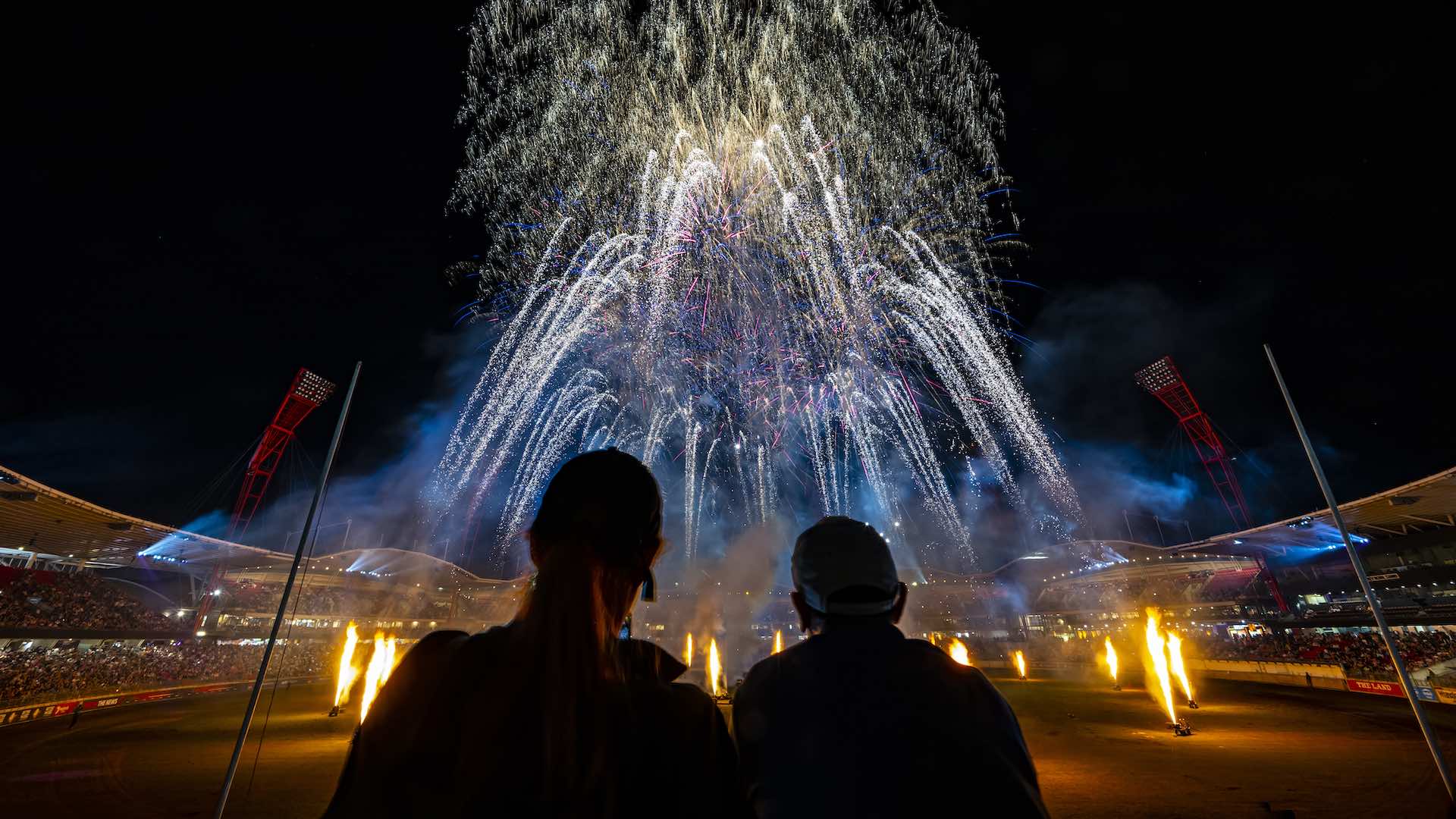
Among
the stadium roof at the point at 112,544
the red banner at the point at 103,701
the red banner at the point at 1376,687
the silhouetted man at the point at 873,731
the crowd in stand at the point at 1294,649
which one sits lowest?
the red banner at the point at 103,701

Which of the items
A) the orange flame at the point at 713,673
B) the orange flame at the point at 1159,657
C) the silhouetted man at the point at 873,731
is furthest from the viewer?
the orange flame at the point at 713,673

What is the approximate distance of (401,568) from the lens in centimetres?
6881

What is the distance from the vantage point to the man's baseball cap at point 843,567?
2357 mm

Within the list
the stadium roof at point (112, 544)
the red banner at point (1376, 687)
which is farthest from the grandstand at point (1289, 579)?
the stadium roof at point (112, 544)

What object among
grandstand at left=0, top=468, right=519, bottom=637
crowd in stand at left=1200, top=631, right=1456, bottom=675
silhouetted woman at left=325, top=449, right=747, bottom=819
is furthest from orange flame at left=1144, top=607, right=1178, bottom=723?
silhouetted woman at left=325, top=449, right=747, bottom=819

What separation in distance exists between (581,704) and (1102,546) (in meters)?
69.8

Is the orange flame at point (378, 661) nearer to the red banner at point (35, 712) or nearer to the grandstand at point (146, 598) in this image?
the grandstand at point (146, 598)

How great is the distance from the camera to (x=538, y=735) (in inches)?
48.4

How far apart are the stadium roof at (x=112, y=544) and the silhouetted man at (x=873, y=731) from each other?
38486 mm

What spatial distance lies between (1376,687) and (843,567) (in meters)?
43.8

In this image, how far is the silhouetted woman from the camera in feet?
3.93

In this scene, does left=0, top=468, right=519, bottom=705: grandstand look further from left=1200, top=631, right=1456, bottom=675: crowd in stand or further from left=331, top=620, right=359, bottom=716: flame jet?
left=1200, top=631, right=1456, bottom=675: crowd in stand

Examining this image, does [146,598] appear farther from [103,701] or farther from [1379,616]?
[1379,616]

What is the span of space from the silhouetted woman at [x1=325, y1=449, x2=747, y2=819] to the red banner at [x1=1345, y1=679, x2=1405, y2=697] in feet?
139
